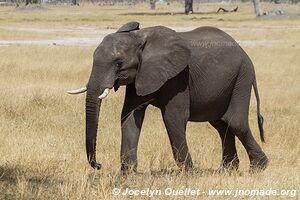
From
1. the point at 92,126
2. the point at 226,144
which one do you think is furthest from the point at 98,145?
the point at 92,126

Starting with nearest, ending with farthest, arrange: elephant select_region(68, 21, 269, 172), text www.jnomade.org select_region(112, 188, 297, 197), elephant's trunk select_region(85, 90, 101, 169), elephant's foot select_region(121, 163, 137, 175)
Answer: text www.jnomade.org select_region(112, 188, 297, 197) → elephant's trunk select_region(85, 90, 101, 169) → elephant select_region(68, 21, 269, 172) → elephant's foot select_region(121, 163, 137, 175)

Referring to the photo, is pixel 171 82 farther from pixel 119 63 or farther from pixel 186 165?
pixel 186 165

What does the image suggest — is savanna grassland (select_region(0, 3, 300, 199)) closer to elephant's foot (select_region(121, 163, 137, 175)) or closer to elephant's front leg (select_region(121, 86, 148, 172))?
elephant's foot (select_region(121, 163, 137, 175))

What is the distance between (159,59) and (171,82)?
1.02ft

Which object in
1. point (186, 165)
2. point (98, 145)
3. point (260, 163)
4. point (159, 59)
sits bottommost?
point (98, 145)

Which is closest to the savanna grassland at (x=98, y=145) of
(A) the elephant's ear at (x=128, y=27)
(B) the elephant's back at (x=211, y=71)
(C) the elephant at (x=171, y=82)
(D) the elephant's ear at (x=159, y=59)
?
(C) the elephant at (x=171, y=82)

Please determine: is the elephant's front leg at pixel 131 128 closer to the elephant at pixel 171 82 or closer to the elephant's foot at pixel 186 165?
the elephant at pixel 171 82

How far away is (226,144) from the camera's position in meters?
8.80

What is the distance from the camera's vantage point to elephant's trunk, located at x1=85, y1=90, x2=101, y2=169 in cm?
678

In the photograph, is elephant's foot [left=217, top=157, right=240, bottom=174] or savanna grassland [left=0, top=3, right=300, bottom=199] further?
elephant's foot [left=217, top=157, right=240, bottom=174]

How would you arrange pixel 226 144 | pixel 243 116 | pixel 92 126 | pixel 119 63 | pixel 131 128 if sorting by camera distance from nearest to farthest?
pixel 92 126 < pixel 119 63 < pixel 131 128 < pixel 243 116 < pixel 226 144

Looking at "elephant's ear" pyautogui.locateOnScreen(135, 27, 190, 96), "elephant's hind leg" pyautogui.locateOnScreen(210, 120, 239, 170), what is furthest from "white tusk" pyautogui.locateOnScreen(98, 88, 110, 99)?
"elephant's hind leg" pyautogui.locateOnScreen(210, 120, 239, 170)

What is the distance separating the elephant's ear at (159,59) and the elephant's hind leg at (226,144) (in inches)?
55.8

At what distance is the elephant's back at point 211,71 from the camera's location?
25.8 feet
